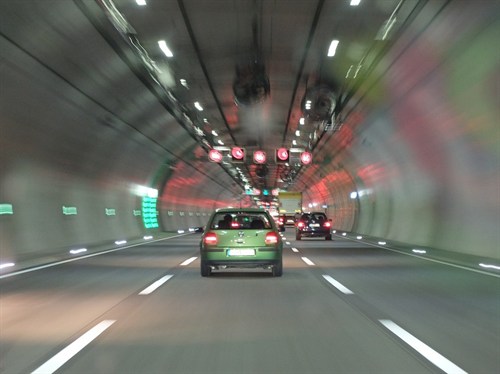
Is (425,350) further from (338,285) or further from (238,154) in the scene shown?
(238,154)

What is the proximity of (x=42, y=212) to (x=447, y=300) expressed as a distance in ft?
50.5

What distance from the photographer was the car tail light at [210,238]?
1491 centimetres

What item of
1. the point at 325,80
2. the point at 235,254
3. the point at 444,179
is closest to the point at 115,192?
the point at 325,80

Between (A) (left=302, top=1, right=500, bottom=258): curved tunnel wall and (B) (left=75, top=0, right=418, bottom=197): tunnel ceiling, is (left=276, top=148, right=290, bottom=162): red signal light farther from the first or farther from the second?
(A) (left=302, top=1, right=500, bottom=258): curved tunnel wall

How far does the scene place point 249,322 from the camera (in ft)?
29.0

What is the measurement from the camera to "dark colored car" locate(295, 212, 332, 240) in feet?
119

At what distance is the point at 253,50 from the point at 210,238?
299 inches

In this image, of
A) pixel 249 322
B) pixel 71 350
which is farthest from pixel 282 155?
pixel 71 350

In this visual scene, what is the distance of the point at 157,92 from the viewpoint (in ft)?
80.4

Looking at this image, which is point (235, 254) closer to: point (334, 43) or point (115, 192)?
point (334, 43)

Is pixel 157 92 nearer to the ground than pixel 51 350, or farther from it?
farther from it

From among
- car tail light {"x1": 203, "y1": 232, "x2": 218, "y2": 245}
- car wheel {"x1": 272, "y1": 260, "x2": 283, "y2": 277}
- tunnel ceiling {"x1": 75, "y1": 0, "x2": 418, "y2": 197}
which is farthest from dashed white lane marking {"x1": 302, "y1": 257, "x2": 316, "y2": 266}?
tunnel ceiling {"x1": 75, "y1": 0, "x2": 418, "y2": 197}

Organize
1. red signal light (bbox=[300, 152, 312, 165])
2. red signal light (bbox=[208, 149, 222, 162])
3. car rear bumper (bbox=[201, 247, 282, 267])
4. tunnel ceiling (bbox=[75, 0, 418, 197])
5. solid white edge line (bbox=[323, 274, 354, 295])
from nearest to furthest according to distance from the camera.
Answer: solid white edge line (bbox=[323, 274, 354, 295])
car rear bumper (bbox=[201, 247, 282, 267])
tunnel ceiling (bbox=[75, 0, 418, 197])
red signal light (bbox=[300, 152, 312, 165])
red signal light (bbox=[208, 149, 222, 162])

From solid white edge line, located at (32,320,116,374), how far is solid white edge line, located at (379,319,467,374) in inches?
144
